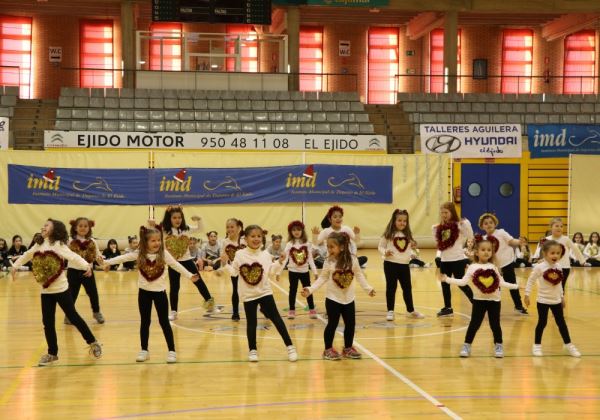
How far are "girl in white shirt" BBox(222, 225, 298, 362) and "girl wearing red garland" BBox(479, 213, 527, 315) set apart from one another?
12.6ft

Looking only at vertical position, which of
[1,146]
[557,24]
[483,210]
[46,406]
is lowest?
[46,406]

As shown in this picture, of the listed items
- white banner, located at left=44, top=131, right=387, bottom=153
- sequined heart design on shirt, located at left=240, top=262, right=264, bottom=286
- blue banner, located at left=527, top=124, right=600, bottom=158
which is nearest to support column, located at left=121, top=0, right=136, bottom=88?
white banner, located at left=44, top=131, right=387, bottom=153

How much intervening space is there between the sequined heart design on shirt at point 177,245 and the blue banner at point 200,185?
11077 millimetres

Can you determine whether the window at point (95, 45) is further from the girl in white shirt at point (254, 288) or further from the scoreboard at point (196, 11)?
the girl in white shirt at point (254, 288)

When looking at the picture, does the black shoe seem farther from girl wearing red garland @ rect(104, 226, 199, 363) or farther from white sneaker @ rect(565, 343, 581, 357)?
girl wearing red garland @ rect(104, 226, 199, 363)

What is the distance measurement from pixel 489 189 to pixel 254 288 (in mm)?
18897

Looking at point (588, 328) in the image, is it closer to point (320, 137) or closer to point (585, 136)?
point (320, 137)

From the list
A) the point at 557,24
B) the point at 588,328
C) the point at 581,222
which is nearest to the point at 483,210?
the point at 581,222

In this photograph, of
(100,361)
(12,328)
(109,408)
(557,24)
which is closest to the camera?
(109,408)

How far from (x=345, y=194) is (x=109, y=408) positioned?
17237 mm

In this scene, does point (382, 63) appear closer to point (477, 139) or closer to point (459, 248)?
point (477, 139)

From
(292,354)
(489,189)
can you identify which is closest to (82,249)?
(292,354)

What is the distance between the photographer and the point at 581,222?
25.2 m

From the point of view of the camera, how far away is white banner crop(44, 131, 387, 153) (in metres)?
24.0
